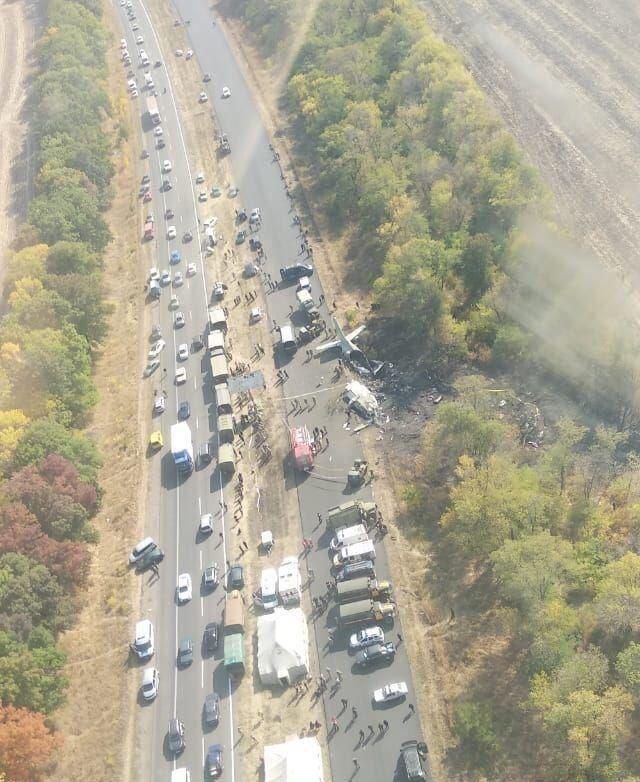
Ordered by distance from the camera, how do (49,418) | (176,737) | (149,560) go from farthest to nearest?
(49,418) < (149,560) < (176,737)

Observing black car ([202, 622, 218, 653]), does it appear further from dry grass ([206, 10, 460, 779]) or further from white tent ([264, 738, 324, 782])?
dry grass ([206, 10, 460, 779])

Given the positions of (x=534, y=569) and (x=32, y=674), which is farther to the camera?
(x=32, y=674)

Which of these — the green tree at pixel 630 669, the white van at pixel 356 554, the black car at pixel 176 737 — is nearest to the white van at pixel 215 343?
the white van at pixel 356 554

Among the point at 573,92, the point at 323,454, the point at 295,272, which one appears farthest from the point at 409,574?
the point at 573,92

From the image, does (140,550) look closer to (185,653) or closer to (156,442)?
(185,653)

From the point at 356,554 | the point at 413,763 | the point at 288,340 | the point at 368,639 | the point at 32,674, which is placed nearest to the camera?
the point at 413,763

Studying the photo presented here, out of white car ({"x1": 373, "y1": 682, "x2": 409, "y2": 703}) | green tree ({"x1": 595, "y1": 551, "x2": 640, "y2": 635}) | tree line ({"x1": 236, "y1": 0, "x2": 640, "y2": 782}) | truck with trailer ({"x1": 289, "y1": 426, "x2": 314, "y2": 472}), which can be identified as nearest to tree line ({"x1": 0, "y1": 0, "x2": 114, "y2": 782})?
truck with trailer ({"x1": 289, "y1": 426, "x2": 314, "y2": 472})
